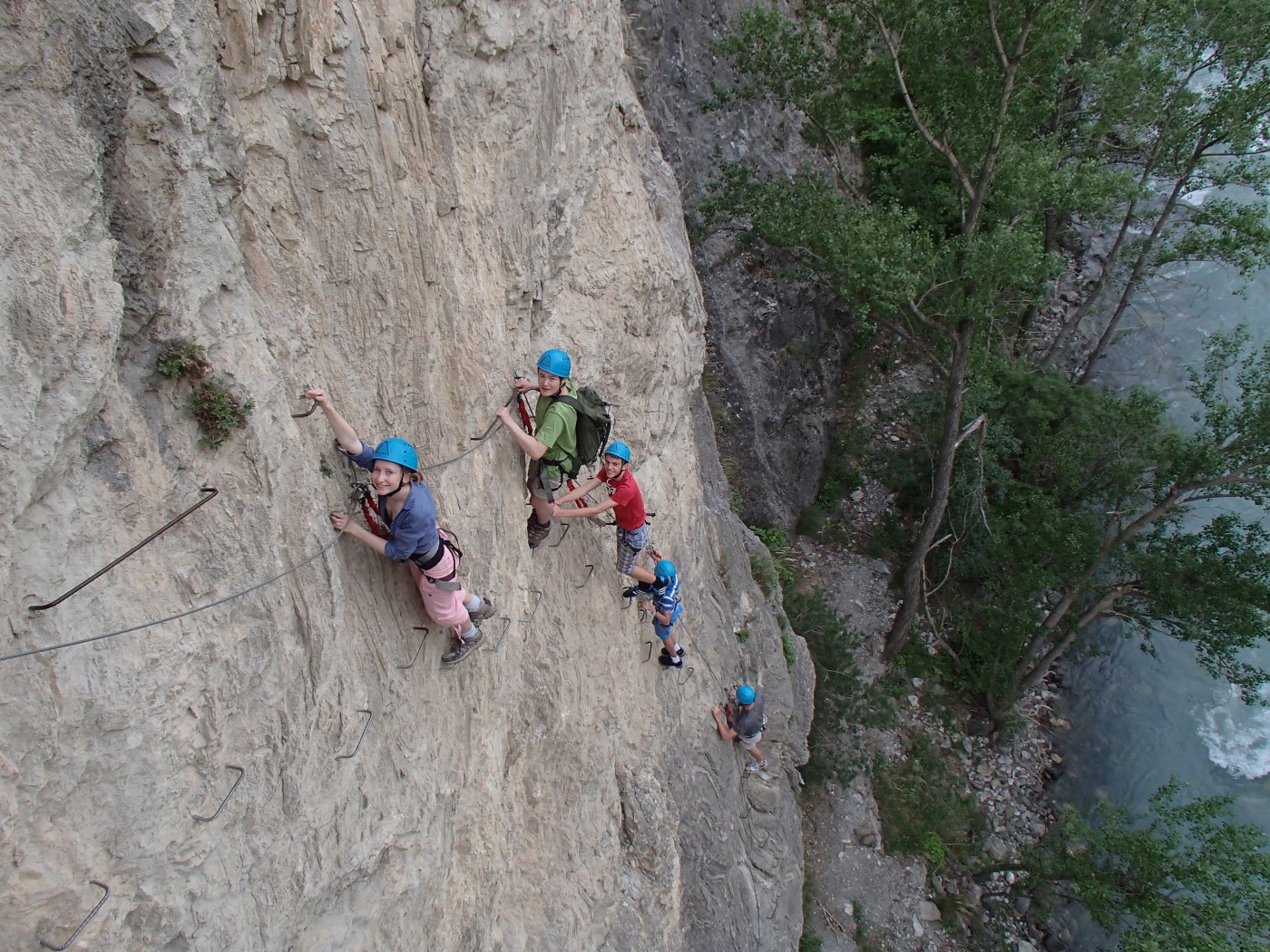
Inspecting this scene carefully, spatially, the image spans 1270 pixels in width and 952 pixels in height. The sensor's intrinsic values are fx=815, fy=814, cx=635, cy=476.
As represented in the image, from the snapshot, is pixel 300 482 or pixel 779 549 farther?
pixel 779 549

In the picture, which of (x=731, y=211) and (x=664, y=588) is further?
(x=731, y=211)

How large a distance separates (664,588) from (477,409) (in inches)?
138

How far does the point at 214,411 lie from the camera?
4039 millimetres

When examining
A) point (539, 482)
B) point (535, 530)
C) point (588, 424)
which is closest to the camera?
point (588, 424)

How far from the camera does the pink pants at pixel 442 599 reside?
5.15 metres

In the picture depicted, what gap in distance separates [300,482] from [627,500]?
3463 millimetres

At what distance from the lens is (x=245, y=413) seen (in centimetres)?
419

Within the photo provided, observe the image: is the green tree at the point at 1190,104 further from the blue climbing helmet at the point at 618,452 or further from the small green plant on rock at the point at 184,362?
the small green plant on rock at the point at 184,362

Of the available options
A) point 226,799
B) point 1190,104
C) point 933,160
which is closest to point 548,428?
point 226,799

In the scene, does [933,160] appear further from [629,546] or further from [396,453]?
[396,453]

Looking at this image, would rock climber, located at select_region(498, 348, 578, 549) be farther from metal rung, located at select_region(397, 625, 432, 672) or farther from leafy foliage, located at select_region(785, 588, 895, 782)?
leafy foliage, located at select_region(785, 588, 895, 782)

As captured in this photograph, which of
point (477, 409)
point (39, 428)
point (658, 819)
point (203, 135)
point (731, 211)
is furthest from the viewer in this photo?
point (731, 211)

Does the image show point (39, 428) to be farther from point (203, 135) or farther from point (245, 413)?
point (203, 135)

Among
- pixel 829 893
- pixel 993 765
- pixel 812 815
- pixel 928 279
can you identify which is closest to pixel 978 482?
pixel 928 279
